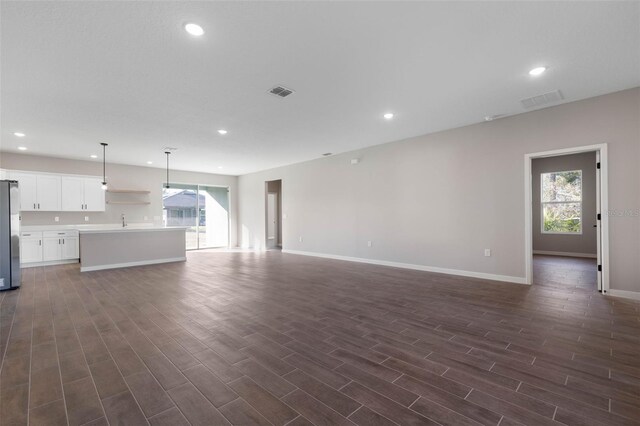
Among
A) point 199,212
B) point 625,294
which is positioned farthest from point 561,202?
point 199,212

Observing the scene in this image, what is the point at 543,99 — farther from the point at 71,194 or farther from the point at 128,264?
the point at 71,194

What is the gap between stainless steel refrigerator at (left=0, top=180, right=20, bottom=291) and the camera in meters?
4.46

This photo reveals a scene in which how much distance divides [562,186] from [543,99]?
510cm

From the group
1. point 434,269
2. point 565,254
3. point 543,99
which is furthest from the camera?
point 565,254

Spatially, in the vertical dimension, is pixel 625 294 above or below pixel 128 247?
below

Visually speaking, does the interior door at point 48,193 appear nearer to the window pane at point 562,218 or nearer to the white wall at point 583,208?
the white wall at point 583,208

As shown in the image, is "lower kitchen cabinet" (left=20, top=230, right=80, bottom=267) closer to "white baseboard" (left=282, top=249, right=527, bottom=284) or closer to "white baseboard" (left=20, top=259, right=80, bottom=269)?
"white baseboard" (left=20, top=259, right=80, bottom=269)

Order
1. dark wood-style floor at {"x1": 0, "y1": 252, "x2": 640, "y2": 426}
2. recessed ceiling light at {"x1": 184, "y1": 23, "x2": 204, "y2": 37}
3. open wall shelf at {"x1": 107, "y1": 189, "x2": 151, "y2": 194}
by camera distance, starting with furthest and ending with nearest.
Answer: open wall shelf at {"x1": 107, "y1": 189, "x2": 151, "y2": 194}, recessed ceiling light at {"x1": 184, "y1": 23, "x2": 204, "y2": 37}, dark wood-style floor at {"x1": 0, "y1": 252, "x2": 640, "y2": 426}

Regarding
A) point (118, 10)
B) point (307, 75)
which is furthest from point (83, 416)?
point (307, 75)

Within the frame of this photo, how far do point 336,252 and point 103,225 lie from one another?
672 cm

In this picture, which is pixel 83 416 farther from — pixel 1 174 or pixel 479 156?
pixel 1 174

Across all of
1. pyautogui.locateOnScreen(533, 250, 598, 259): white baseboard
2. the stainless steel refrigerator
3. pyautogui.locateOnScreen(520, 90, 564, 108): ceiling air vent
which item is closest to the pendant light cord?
the stainless steel refrigerator

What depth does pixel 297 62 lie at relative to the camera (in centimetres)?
294

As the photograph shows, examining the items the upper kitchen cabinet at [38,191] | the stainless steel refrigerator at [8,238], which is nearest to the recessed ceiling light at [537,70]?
the stainless steel refrigerator at [8,238]
